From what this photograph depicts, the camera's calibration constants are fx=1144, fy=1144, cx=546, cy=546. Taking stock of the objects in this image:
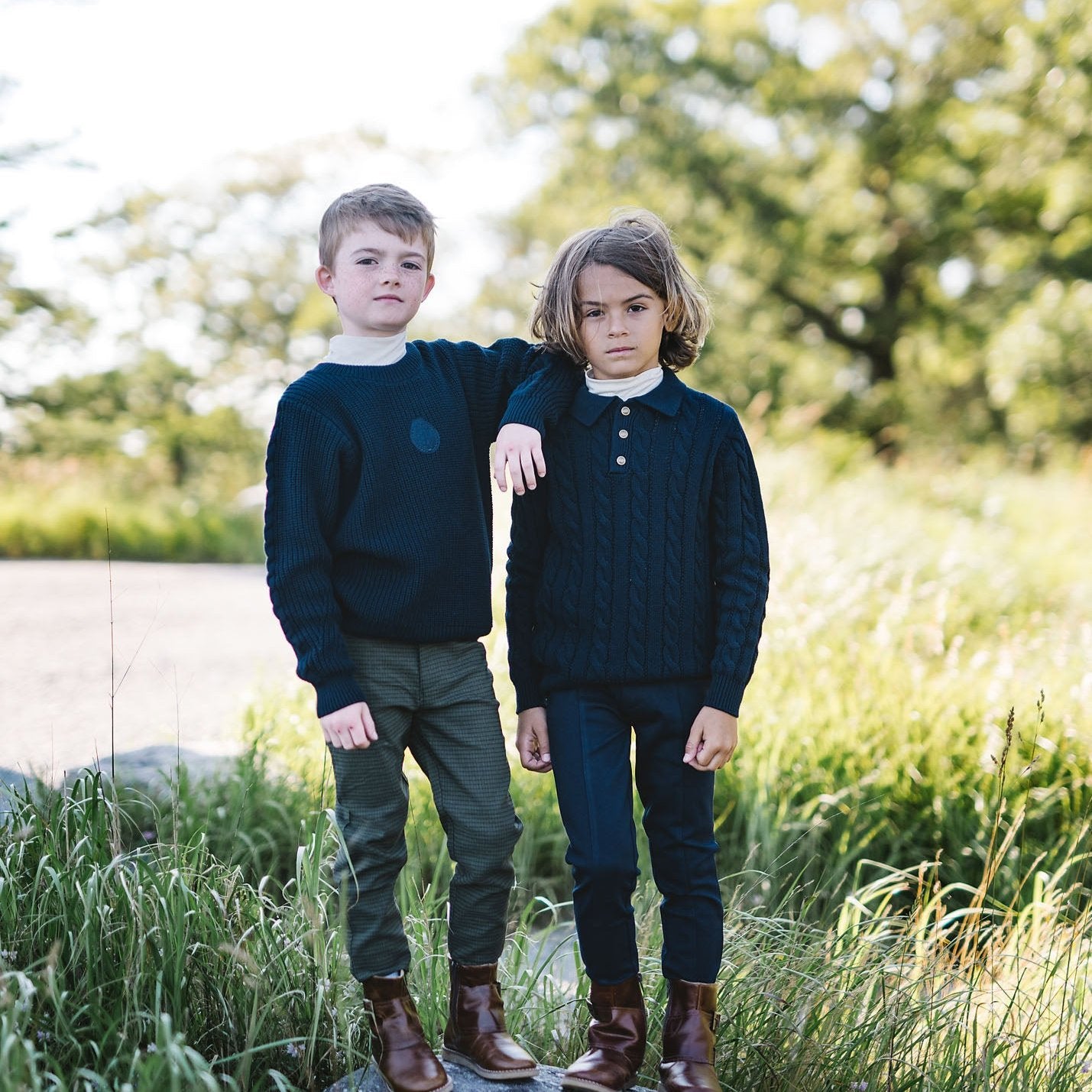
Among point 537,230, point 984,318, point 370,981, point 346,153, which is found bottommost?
point 370,981

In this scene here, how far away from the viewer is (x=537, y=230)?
18000 millimetres

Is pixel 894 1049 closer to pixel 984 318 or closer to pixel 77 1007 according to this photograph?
pixel 77 1007

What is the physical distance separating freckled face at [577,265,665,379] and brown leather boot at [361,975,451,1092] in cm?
122

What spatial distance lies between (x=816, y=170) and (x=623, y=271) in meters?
16.7

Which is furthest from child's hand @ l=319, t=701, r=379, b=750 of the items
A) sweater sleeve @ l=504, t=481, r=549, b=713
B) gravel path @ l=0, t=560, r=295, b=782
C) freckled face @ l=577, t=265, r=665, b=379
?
gravel path @ l=0, t=560, r=295, b=782

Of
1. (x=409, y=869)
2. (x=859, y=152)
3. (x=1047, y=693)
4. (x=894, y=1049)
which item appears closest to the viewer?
(x=894, y=1049)

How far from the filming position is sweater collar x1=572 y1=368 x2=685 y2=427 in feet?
7.15

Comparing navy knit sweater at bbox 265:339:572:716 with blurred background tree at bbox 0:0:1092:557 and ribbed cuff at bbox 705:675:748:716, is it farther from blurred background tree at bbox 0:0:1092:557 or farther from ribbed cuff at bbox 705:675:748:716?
blurred background tree at bbox 0:0:1092:557

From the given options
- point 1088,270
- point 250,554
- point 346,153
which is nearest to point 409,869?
point 250,554

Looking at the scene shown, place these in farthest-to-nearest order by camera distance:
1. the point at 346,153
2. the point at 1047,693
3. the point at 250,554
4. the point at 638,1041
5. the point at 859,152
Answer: the point at 346,153 < the point at 859,152 < the point at 250,554 < the point at 1047,693 < the point at 638,1041

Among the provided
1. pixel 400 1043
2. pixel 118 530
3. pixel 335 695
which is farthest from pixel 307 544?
pixel 118 530

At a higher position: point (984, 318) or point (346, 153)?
point (346, 153)

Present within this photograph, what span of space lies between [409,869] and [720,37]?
1672 cm

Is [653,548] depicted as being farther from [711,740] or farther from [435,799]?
[435,799]
